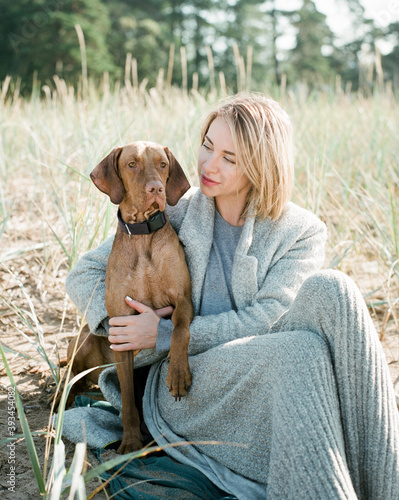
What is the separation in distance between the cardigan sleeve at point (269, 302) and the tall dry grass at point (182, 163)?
69cm

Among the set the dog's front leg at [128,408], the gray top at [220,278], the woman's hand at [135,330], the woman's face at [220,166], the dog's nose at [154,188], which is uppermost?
the woman's face at [220,166]

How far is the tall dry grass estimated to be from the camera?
3520 millimetres

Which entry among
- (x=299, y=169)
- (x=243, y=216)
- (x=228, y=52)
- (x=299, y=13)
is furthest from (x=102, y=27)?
(x=243, y=216)

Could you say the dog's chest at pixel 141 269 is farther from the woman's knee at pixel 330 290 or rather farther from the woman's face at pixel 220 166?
the woman's knee at pixel 330 290

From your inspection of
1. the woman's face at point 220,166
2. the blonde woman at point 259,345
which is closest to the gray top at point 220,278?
the blonde woman at point 259,345

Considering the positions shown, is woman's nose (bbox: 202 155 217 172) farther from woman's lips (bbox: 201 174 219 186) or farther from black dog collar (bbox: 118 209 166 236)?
black dog collar (bbox: 118 209 166 236)

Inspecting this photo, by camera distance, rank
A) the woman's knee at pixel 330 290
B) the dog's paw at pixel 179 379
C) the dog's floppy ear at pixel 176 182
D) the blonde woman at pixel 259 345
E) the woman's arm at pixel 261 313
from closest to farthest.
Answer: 1. the blonde woman at pixel 259 345
2. the woman's knee at pixel 330 290
3. the dog's paw at pixel 179 379
4. the woman's arm at pixel 261 313
5. the dog's floppy ear at pixel 176 182

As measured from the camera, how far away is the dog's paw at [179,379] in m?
2.26

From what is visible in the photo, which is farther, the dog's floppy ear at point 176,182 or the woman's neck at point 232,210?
the woman's neck at point 232,210

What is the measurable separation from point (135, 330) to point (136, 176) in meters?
0.71

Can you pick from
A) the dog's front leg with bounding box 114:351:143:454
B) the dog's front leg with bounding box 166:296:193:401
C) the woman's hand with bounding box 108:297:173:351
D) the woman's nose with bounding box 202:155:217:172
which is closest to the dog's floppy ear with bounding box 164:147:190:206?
the woman's nose with bounding box 202:155:217:172

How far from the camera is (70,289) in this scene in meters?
2.75

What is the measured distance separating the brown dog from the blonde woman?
80 mm

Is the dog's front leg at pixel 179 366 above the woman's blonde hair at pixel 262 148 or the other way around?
the other way around
